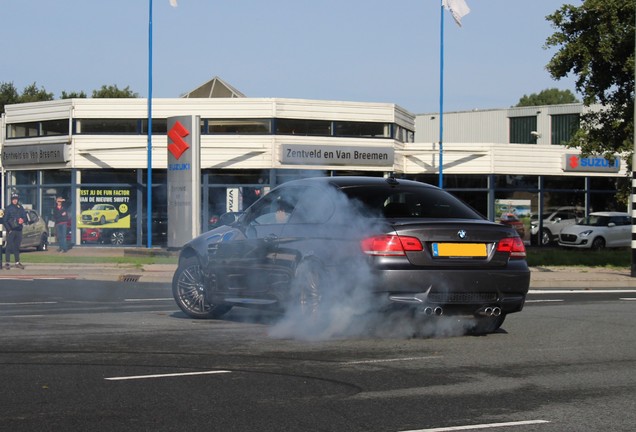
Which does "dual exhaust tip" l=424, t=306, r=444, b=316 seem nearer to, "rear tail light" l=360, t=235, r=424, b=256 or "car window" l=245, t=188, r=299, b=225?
"rear tail light" l=360, t=235, r=424, b=256

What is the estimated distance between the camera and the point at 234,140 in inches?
1320

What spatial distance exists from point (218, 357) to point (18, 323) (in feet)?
11.5

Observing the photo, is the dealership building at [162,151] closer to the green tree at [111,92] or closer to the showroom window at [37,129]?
the showroom window at [37,129]

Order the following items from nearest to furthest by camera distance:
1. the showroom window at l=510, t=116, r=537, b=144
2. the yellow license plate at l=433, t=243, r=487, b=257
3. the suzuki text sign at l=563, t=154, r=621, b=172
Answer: the yellow license plate at l=433, t=243, r=487, b=257 < the suzuki text sign at l=563, t=154, r=621, b=172 < the showroom window at l=510, t=116, r=537, b=144

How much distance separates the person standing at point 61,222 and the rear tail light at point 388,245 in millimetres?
24006

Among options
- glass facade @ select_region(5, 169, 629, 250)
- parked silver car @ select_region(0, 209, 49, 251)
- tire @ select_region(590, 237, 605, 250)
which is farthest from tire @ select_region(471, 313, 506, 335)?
tire @ select_region(590, 237, 605, 250)

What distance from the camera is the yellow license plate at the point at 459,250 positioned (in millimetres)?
8766

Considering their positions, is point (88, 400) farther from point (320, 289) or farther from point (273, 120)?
point (273, 120)

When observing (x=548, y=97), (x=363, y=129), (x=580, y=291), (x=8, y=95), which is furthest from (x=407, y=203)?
(x=548, y=97)

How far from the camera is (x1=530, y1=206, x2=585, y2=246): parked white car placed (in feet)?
127

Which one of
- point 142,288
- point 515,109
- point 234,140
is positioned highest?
point 515,109

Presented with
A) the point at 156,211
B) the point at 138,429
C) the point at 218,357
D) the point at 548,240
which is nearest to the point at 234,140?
the point at 156,211

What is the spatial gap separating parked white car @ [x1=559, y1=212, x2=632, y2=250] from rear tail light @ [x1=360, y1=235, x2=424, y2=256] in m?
29.3

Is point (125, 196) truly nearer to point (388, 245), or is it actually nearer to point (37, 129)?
point (37, 129)
